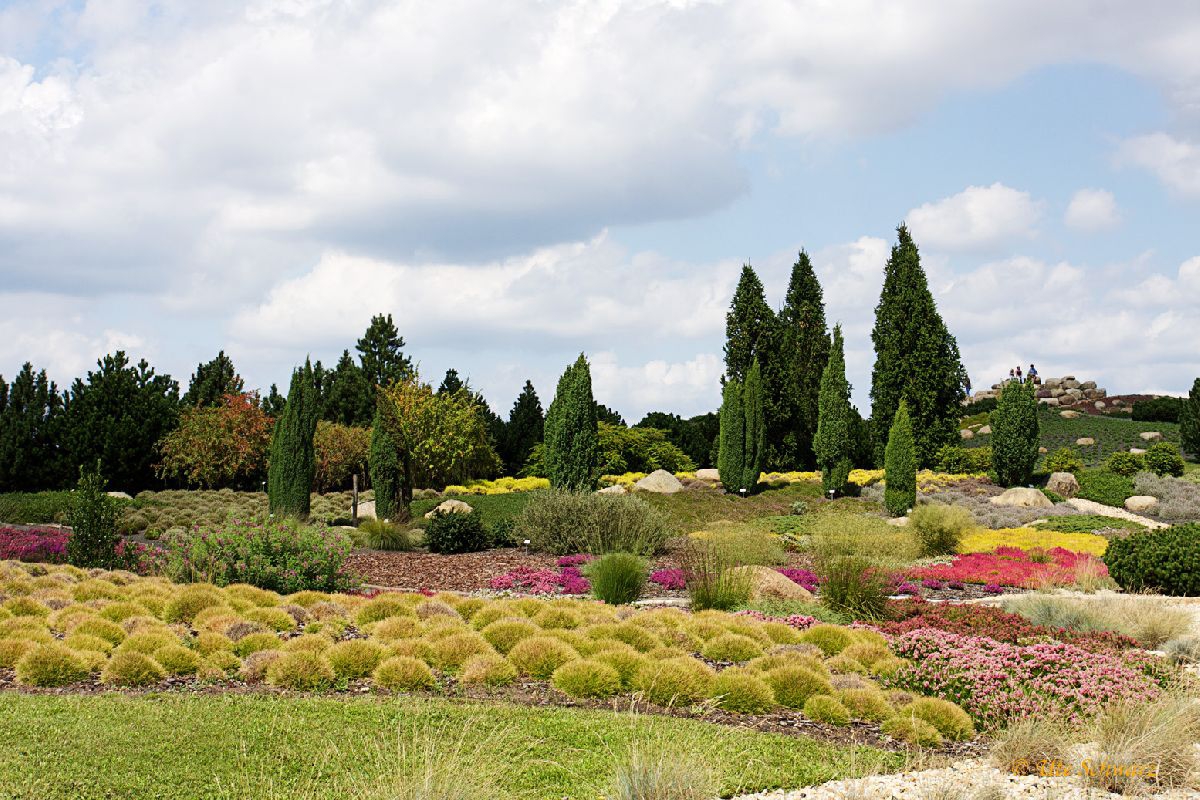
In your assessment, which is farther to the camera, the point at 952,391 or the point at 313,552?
the point at 952,391

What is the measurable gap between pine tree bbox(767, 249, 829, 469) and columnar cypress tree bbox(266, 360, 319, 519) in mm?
17126

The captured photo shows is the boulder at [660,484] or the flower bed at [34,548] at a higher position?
the boulder at [660,484]

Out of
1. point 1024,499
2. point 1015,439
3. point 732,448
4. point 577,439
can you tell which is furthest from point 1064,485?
point 577,439

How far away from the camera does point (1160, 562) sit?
1369 cm

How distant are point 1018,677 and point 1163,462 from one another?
2789 cm

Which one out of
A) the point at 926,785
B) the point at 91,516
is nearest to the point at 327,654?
the point at 926,785

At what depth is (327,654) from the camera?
7.24 metres

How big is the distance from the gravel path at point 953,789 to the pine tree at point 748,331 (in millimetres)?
29710

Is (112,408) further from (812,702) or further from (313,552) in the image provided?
(812,702)

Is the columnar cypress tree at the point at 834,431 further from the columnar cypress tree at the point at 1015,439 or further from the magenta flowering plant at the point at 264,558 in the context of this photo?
the magenta flowering plant at the point at 264,558

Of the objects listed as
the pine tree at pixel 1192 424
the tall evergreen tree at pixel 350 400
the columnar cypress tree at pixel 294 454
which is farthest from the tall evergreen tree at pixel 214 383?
the pine tree at pixel 1192 424

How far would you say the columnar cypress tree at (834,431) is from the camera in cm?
2939

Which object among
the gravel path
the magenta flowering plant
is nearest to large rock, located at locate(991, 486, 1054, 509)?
the magenta flowering plant

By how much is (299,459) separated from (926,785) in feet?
64.2
